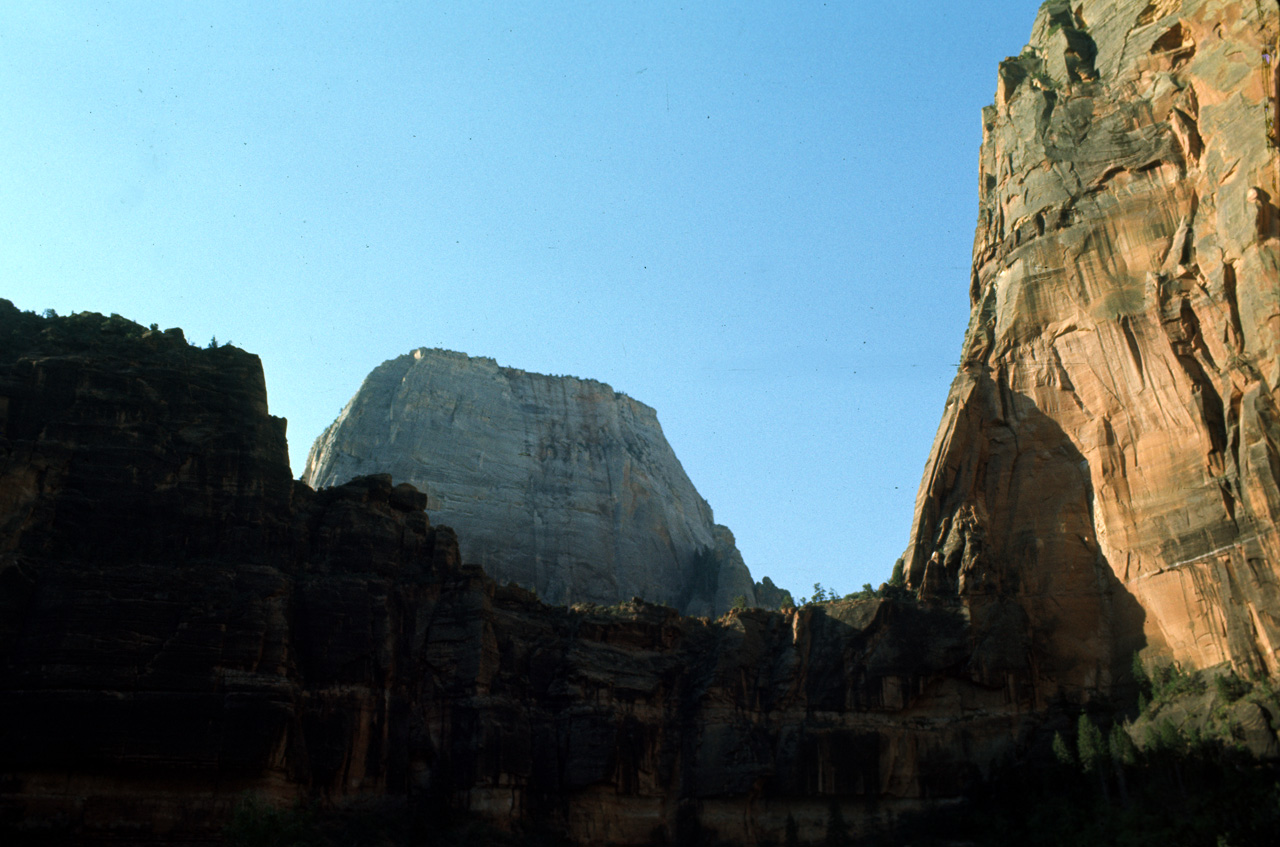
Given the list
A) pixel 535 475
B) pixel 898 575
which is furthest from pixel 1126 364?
pixel 535 475

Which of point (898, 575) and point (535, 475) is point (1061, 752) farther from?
point (535, 475)

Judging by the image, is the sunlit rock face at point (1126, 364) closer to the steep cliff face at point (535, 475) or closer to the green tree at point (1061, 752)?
the green tree at point (1061, 752)

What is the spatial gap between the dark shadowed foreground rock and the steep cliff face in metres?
21.4

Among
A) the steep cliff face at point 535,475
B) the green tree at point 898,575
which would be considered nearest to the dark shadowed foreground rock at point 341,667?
the green tree at point 898,575

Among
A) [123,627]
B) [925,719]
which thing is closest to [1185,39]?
[925,719]

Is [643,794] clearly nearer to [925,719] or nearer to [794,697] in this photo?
[794,697]

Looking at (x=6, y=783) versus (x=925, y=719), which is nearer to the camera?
(x=6, y=783)

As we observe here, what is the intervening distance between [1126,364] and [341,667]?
1447 inches

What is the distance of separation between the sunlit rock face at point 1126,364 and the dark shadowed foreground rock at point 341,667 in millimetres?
4828

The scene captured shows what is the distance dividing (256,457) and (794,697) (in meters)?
27.1

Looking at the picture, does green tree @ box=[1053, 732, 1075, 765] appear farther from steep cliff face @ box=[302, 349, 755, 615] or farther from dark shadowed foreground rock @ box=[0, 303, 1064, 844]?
steep cliff face @ box=[302, 349, 755, 615]

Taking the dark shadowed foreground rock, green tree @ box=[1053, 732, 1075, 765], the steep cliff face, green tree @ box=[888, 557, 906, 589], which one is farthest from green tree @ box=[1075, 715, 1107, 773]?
the steep cliff face

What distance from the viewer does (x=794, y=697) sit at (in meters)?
60.1

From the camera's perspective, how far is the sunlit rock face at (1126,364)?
50.7m
